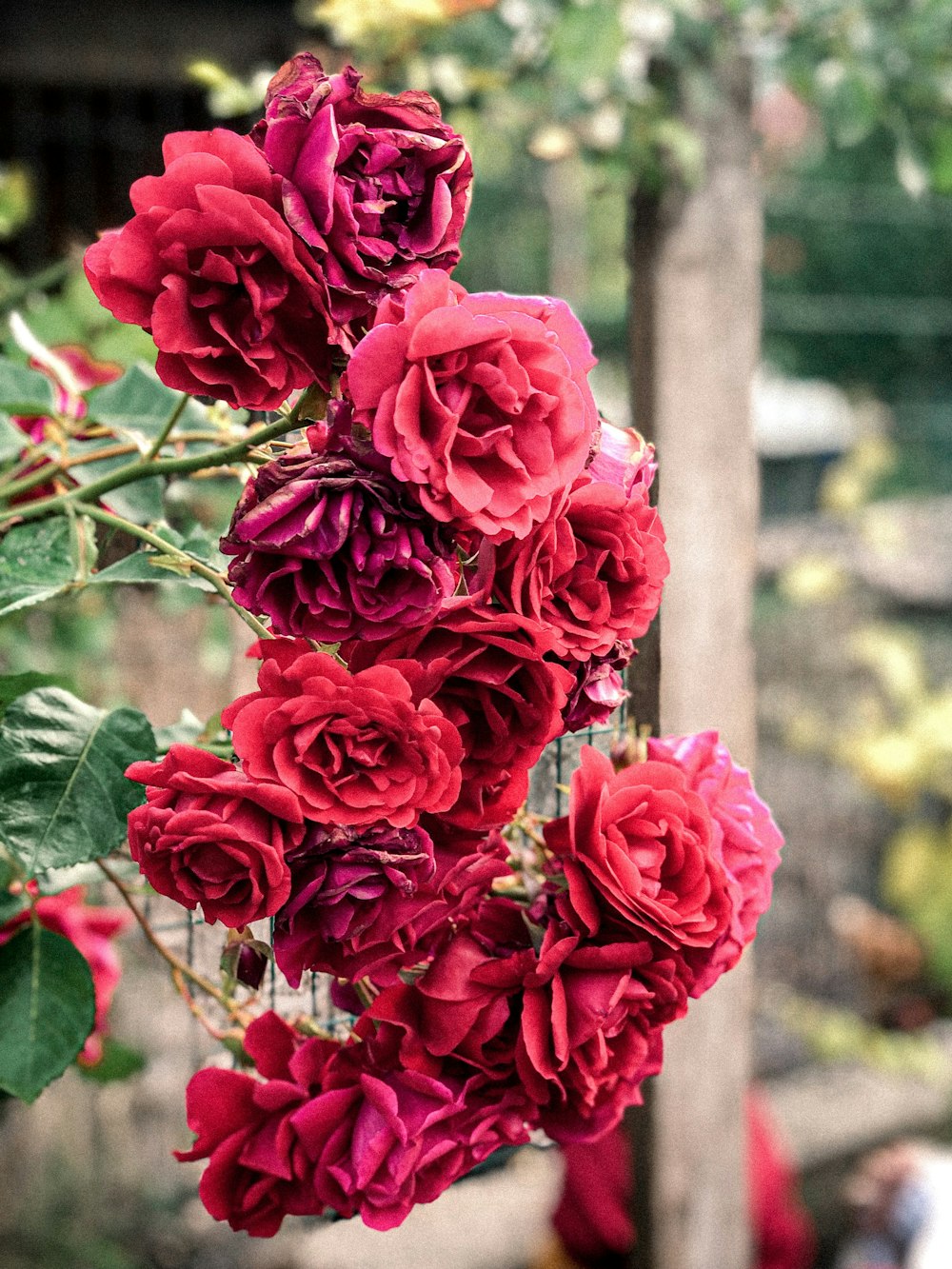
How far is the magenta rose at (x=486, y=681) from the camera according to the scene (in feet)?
1.44

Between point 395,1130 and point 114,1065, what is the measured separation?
0.44 metres

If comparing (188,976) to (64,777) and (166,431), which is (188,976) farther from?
(166,431)

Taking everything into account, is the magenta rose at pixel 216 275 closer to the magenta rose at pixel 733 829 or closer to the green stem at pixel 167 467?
the green stem at pixel 167 467

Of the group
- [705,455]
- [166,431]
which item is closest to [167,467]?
[166,431]

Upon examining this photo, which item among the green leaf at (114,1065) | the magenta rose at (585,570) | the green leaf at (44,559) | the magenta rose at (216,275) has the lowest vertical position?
the green leaf at (114,1065)

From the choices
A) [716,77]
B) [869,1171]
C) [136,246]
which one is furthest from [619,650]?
[869,1171]

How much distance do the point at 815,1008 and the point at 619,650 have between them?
2.76 m

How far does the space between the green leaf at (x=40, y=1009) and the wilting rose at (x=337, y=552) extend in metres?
0.29

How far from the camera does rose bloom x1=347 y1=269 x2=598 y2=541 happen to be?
40 cm

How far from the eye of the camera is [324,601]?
0.41 meters

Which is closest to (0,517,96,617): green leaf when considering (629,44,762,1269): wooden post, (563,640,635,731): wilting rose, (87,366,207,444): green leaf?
(87,366,207,444): green leaf

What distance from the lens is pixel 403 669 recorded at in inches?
17.1

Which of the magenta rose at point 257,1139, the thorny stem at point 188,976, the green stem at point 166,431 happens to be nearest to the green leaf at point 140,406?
the green stem at point 166,431

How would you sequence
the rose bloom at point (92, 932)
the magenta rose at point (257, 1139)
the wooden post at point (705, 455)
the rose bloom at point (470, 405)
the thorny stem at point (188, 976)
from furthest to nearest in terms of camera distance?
the wooden post at point (705, 455) → the rose bloom at point (92, 932) → the thorny stem at point (188, 976) → the magenta rose at point (257, 1139) → the rose bloom at point (470, 405)
